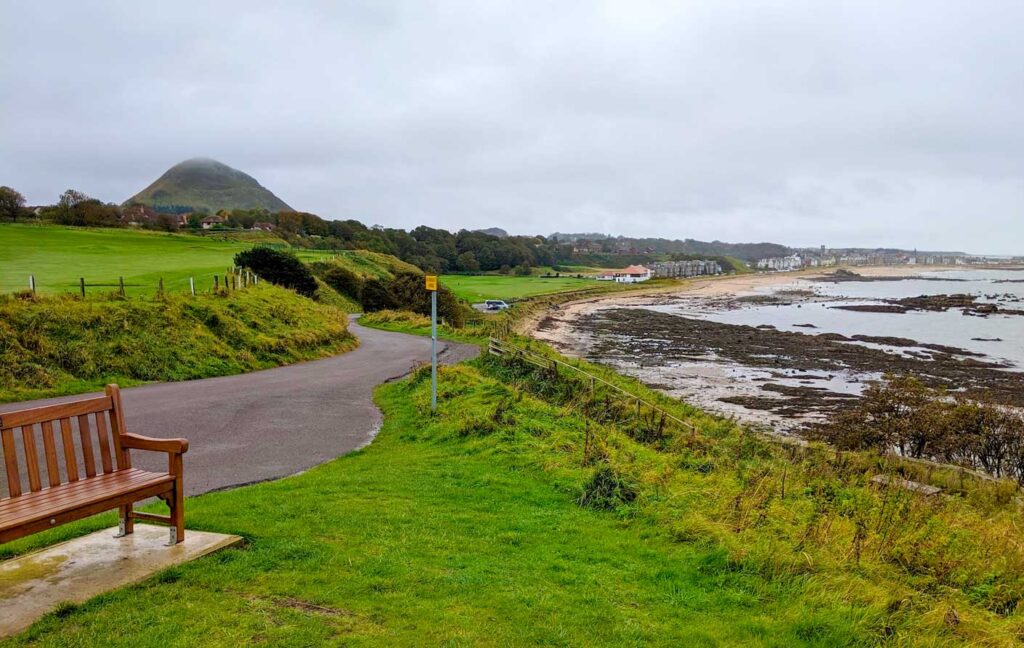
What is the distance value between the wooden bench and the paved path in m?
2.53

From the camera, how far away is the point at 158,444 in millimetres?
5293

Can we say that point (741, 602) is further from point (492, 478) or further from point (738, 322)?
point (738, 322)

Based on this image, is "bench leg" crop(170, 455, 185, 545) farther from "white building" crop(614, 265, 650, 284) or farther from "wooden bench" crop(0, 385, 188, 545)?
"white building" crop(614, 265, 650, 284)

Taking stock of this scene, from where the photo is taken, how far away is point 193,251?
47312 millimetres

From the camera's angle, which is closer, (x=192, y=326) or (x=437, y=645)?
(x=437, y=645)

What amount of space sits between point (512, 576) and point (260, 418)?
8.54 meters

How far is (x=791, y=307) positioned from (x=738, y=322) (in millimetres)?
26838

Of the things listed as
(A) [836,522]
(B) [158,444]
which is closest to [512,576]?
(B) [158,444]

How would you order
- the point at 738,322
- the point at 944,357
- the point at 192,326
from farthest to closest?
the point at 738,322
the point at 944,357
the point at 192,326

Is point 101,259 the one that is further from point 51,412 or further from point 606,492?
point 606,492

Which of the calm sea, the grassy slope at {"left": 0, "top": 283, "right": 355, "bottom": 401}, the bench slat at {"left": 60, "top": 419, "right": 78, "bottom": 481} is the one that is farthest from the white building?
the bench slat at {"left": 60, "top": 419, "right": 78, "bottom": 481}

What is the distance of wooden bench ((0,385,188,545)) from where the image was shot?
171 inches

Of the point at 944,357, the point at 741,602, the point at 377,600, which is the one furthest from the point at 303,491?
the point at 944,357

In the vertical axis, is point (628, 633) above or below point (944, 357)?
above
